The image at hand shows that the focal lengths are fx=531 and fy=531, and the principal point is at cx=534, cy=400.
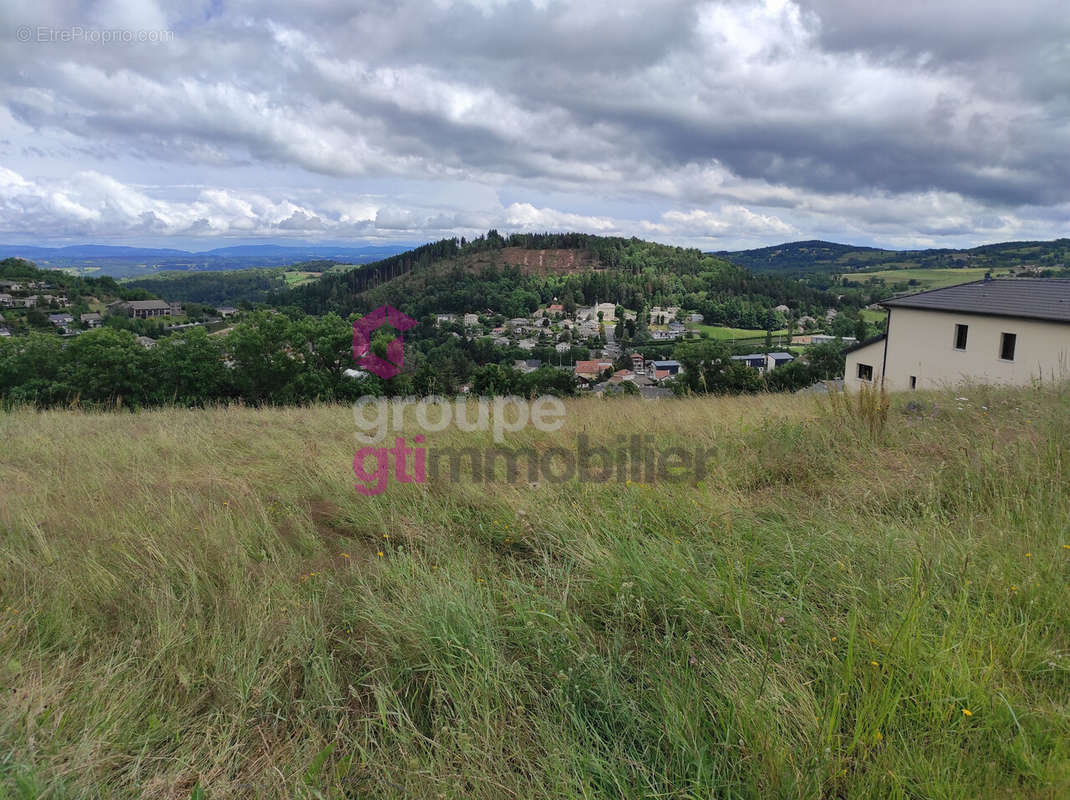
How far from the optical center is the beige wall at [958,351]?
21.6m

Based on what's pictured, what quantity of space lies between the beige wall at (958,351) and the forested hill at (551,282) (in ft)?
205

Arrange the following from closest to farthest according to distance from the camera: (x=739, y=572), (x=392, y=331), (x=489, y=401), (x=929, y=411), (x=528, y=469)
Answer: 1. (x=739, y=572)
2. (x=528, y=469)
3. (x=929, y=411)
4. (x=489, y=401)
5. (x=392, y=331)

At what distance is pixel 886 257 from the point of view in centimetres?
14675

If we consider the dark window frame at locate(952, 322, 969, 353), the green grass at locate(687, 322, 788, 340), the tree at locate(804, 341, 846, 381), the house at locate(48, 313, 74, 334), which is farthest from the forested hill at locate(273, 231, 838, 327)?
the dark window frame at locate(952, 322, 969, 353)

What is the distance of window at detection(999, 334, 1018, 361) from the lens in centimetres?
2309

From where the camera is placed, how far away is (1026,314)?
22141 millimetres

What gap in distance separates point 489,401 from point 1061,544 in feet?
24.5

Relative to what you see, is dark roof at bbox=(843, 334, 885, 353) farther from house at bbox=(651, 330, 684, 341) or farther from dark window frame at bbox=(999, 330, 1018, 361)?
house at bbox=(651, 330, 684, 341)

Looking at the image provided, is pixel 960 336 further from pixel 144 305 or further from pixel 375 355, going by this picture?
pixel 144 305

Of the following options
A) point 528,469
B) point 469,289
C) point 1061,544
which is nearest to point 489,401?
point 528,469

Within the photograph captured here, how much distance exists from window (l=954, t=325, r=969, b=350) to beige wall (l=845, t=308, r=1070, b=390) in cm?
15

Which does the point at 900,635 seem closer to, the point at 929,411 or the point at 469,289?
the point at 929,411

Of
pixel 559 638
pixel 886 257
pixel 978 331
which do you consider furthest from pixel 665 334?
pixel 886 257

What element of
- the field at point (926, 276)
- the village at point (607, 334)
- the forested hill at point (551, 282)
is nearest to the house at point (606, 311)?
the village at point (607, 334)
